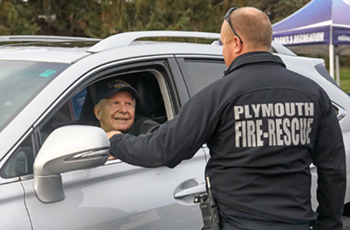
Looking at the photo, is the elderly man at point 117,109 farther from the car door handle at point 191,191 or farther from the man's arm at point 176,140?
the man's arm at point 176,140

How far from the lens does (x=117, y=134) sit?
1.99m

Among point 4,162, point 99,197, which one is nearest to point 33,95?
point 4,162

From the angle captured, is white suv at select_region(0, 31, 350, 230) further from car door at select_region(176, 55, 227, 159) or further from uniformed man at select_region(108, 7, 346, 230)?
uniformed man at select_region(108, 7, 346, 230)

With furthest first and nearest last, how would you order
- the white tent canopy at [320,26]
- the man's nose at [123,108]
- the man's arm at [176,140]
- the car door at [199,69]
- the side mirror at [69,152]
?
the white tent canopy at [320,26]
the man's nose at [123,108]
the car door at [199,69]
the man's arm at [176,140]
the side mirror at [69,152]

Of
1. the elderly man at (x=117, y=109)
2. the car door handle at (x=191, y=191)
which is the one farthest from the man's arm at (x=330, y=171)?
the elderly man at (x=117, y=109)

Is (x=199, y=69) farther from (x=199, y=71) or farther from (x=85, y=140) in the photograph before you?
(x=85, y=140)

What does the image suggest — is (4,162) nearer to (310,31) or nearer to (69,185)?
(69,185)

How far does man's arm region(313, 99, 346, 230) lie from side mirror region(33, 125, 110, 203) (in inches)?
34.3

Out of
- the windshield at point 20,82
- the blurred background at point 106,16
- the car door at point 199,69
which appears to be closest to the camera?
the windshield at point 20,82

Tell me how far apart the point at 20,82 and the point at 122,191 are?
635 millimetres

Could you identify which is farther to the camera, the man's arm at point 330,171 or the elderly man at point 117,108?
the elderly man at point 117,108

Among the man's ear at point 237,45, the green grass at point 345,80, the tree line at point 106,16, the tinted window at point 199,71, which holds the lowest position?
the green grass at point 345,80

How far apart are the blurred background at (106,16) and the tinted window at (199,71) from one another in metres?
11.1

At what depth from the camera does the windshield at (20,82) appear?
1.93 m
